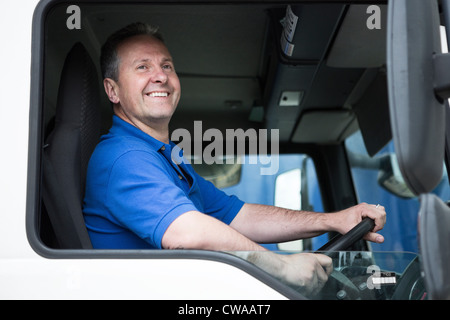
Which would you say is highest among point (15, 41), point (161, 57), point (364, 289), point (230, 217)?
point (161, 57)

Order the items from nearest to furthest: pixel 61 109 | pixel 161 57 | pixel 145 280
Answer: pixel 145 280 < pixel 61 109 < pixel 161 57

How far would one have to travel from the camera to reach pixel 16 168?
1225 millimetres

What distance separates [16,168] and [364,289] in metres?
0.86

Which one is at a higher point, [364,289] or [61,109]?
[61,109]

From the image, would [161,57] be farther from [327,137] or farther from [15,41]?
[327,137]

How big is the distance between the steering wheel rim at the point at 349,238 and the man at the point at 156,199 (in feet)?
0.17

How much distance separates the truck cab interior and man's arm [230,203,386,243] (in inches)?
13.0

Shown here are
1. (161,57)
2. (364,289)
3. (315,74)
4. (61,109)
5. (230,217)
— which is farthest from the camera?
(315,74)

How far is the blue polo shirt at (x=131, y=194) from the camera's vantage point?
142 cm

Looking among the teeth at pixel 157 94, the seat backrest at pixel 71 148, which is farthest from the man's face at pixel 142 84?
the seat backrest at pixel 71 148

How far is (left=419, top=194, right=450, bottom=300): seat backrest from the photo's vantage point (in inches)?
36.2

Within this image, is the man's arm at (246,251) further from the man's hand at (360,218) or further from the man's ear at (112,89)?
the man's ear at (112,89)

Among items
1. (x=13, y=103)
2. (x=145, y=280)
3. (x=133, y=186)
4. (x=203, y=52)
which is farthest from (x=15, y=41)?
(x=203, y=52)

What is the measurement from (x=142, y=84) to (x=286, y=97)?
976 millimetres
